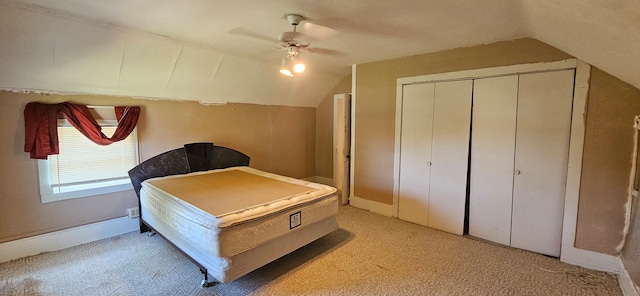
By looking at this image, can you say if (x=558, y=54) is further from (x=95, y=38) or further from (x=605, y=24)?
(x=95, y=38)

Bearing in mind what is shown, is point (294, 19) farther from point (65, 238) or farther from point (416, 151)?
point (65, 238)

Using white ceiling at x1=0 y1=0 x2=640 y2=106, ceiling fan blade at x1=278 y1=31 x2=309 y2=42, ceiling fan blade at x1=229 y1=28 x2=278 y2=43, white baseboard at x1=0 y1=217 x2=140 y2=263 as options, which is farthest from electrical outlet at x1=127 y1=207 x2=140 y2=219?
ceiling fan blade at x1=278 y1=31 x2=309 y2=42

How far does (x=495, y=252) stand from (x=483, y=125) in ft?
4.45

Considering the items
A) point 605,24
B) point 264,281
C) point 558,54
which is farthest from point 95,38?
point 558,54

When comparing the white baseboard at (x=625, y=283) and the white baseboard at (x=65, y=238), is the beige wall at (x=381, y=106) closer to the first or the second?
the white baseboard at (x=625, y=283)

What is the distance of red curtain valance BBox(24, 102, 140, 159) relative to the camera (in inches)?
108

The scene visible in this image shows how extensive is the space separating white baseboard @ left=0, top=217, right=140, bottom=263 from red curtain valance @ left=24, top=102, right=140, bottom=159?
2.72 ft

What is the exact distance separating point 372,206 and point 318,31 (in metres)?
2.63

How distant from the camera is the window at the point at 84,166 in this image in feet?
9.70

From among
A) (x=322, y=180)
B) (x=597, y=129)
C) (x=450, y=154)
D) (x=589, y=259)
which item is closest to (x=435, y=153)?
(x=450, y=154)

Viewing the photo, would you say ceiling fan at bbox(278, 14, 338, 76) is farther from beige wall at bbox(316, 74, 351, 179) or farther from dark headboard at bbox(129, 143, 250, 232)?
beige wall at bbox(316, 74, 351, 179)

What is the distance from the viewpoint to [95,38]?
2.63 metres

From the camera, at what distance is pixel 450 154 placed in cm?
346

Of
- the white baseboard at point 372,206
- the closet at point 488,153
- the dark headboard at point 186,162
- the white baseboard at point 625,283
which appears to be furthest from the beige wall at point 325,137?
the white baseboard at point 625,283
